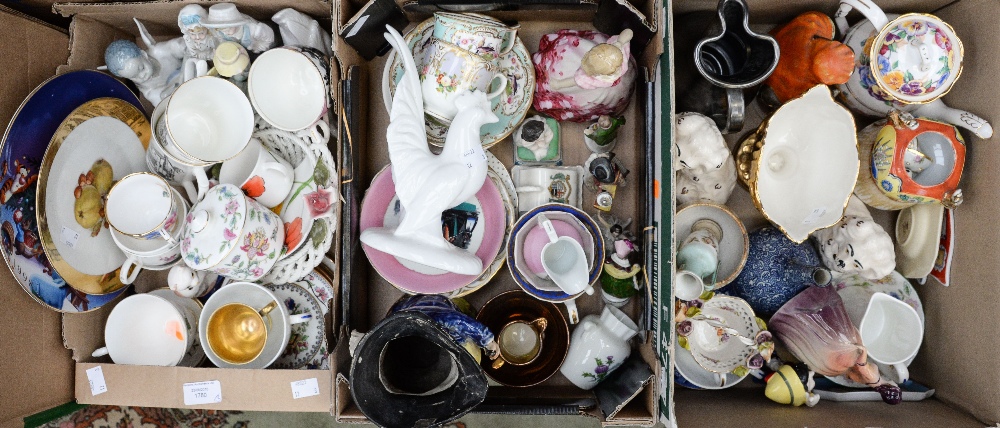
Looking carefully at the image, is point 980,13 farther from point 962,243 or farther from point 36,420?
point 36,420

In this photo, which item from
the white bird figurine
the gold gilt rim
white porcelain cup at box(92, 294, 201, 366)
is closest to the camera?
the white bird figurine

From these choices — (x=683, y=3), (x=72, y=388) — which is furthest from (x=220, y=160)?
(x=683, y=3)

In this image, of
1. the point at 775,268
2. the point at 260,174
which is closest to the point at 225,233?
the point at 260,174

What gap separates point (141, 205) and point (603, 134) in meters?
0.90

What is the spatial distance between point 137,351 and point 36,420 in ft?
0.63

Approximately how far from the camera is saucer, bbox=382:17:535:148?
943mm

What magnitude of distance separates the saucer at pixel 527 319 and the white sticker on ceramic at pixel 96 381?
0.76 m

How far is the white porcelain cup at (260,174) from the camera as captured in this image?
96 centimetres

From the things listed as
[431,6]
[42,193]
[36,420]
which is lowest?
[36,420]

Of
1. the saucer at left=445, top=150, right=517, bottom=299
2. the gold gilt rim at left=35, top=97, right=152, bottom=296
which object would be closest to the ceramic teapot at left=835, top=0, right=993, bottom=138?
the saucer at left=445, top=150, right=517, bottom=299

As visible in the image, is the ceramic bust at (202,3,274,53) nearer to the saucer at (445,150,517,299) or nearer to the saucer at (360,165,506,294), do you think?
the saucer at (360,165,506,294)

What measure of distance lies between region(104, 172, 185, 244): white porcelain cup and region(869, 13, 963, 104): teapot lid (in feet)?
4.35

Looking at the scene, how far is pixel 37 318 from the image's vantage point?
98 centimetres

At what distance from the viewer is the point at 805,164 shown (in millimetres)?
919
